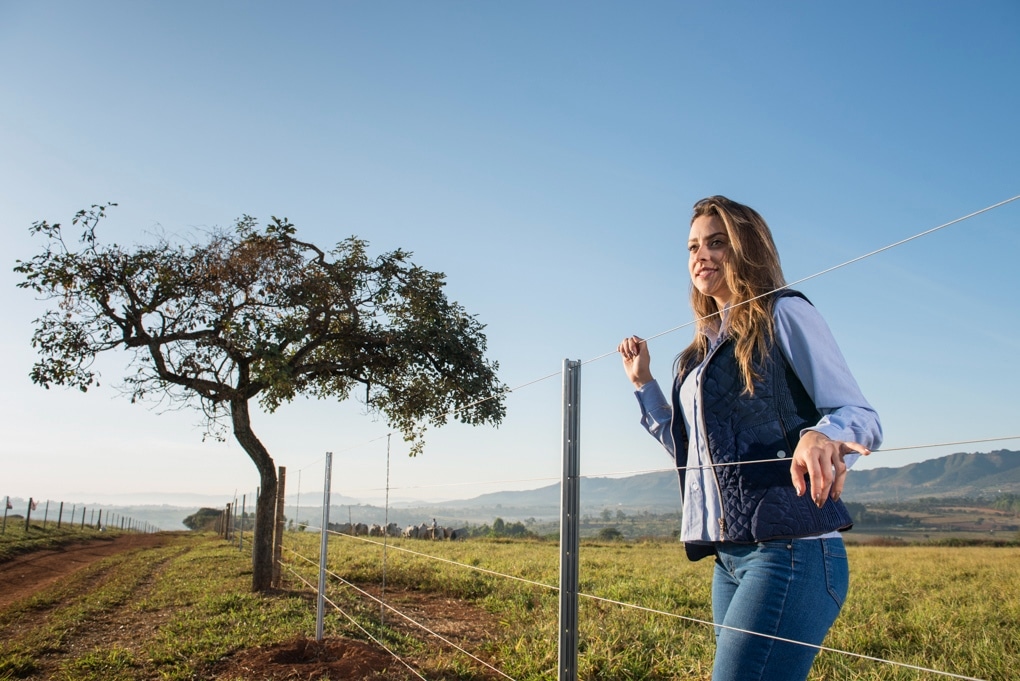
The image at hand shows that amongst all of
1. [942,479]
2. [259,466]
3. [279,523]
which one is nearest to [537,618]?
[942,479]

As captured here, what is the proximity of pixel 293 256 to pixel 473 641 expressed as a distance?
7.26 m

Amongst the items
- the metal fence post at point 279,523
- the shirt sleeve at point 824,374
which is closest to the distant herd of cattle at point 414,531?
the metal fence post at point 279,523

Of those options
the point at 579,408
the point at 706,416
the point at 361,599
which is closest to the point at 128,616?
the point at 361,599

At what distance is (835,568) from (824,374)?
45 centimetres

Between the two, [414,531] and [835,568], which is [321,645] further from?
[414,531]

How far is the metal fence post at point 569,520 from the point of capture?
2.76m

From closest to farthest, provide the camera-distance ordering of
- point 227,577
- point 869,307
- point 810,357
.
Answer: point 810,357 → point 869,307 → point 227,577

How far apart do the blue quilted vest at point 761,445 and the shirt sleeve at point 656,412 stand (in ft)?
1.41

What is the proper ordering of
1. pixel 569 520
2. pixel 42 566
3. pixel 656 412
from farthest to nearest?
pixel 42 566, pixel 569 520, pixel 656 412

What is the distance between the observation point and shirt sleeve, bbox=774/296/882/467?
1.51m

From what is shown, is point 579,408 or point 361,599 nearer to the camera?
point 579,408

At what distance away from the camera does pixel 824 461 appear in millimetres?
Result: 1450

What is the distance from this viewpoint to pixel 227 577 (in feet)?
41.8

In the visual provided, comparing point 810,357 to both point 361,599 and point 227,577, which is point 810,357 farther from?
point 227,577
